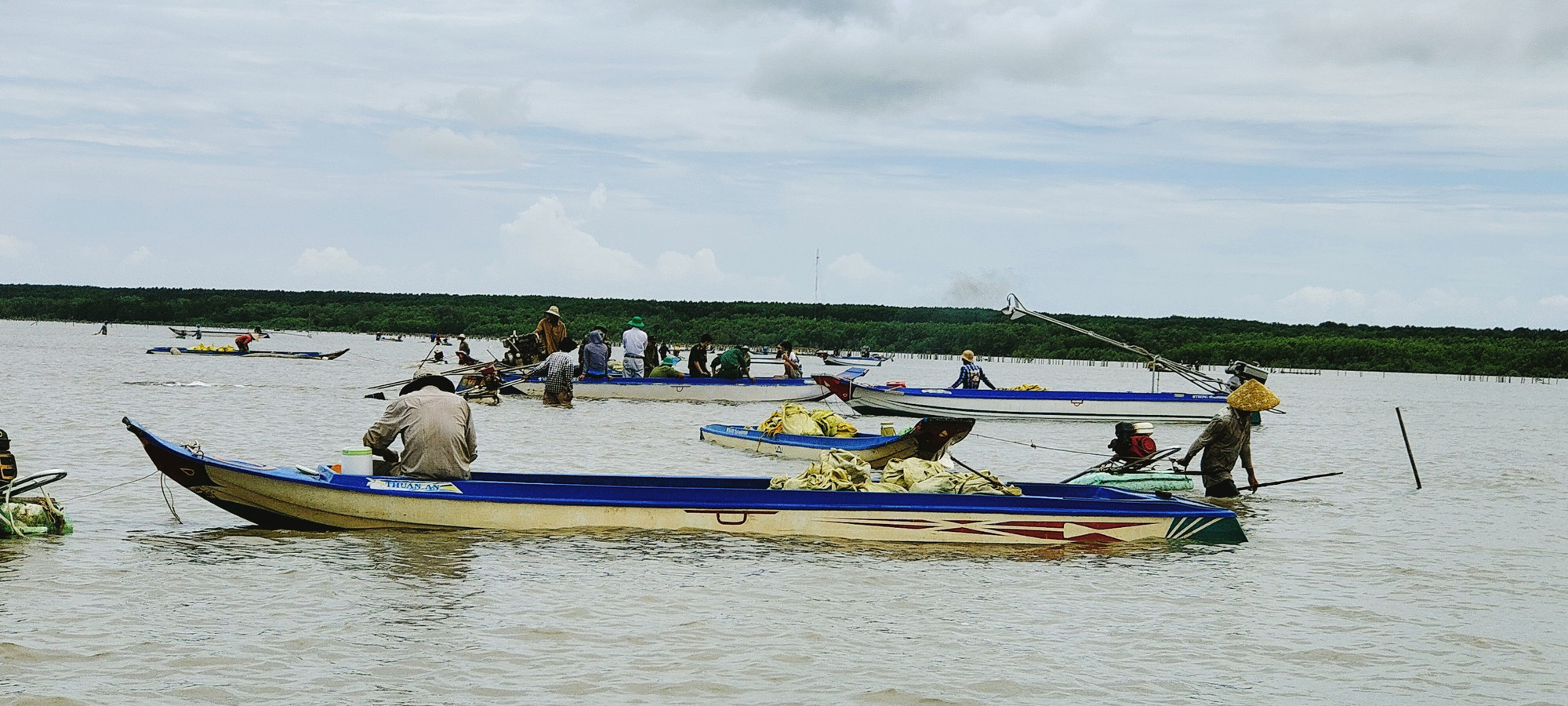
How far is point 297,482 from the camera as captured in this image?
12.8 meters

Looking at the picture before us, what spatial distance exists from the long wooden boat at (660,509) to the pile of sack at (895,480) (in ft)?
1.86

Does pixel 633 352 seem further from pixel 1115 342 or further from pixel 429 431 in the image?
pixel 429 431

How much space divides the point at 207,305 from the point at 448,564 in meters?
178

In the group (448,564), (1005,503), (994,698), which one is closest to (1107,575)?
(1005,503)

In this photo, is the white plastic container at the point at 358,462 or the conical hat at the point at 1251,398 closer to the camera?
the white plastic container at the point at 358,462

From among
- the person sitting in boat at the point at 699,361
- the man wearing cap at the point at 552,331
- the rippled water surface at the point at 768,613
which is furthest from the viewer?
the person sitting in boat at the point at 699,361

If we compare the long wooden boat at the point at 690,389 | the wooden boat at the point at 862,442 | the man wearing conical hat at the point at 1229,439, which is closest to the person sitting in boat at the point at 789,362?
the long wooden boat at the point at 690,389

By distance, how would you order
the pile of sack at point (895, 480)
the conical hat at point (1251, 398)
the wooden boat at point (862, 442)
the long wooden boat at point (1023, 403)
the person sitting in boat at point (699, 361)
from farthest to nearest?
the person sitting in boat at point (699, 361), the long wooden boat at point (1023, 403), the wooden boat at point (862, 442), the conical hat at point (1251, 398), the pile of sack at point (895, 480)

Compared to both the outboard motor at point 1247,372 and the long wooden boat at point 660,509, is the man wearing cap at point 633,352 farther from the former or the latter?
the long wooden boat at point 660,509

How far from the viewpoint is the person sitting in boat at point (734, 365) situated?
112ft

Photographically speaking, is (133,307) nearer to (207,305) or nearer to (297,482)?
(207,305)

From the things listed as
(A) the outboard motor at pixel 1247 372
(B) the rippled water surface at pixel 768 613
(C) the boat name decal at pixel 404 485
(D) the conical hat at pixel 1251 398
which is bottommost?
(B) the rippled water surface at pixel 768 613

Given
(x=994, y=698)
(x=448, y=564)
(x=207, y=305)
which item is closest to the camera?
(x=994, y=698)

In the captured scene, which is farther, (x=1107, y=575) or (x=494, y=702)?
(x=1107, y=575)
